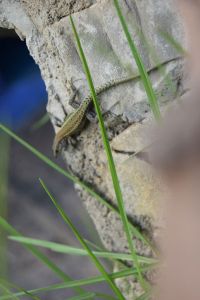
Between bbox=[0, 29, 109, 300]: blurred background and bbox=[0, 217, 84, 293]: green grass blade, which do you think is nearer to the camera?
bbox=[0, 217, 84, 293]: green grass blade

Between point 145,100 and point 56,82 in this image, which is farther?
point 56,82

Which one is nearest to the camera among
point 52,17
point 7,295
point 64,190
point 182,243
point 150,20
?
point 182,243

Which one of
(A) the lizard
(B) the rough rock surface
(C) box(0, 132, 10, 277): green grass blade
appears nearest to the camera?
(C) box(0, 132, 10, 277): green grass blade

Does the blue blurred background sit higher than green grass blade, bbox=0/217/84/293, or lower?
higher

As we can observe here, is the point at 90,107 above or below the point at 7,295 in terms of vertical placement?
above

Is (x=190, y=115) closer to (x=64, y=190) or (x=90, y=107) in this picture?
(x=90, y=107)

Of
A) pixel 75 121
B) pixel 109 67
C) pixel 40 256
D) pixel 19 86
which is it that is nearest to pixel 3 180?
pixel 40 256

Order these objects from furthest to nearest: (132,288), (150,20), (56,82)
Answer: (132,288) < (56,82) < (150,20)

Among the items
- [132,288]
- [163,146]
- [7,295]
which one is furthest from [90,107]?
[163,146]

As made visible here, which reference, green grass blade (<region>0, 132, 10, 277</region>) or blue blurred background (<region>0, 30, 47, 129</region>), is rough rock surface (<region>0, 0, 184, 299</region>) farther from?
blue blurred background (<region>0, 30, 47, 129</region>)

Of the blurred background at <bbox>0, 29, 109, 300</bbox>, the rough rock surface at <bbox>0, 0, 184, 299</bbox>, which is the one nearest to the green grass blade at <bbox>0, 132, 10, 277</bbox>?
the rough rock surface at <bbox>0, 0, 184, 299</bbox>
